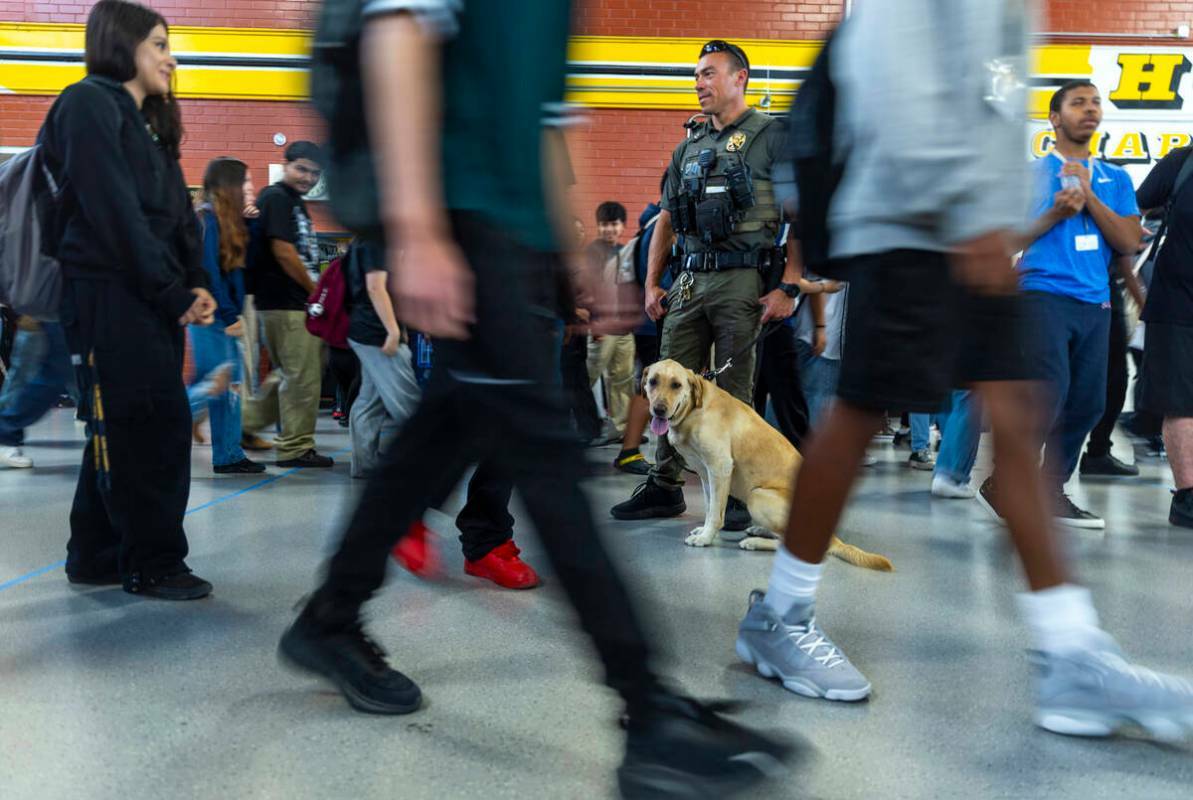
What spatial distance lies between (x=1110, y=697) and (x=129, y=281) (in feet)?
7.45

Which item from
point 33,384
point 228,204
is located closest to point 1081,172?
point 228,204

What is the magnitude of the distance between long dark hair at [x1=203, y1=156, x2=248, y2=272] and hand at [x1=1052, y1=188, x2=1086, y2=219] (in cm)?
362

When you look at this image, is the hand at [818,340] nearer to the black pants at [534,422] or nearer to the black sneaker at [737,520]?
the black sneaker at [737,520]

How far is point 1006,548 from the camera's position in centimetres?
319

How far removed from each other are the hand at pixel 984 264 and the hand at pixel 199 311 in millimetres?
1791

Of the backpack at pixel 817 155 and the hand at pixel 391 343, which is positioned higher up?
the backpack at pixel 817 155

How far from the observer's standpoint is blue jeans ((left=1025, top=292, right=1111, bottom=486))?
3.29 m

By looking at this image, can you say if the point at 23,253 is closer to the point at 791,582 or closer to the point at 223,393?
the point at 223,393

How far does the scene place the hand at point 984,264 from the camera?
154 cm

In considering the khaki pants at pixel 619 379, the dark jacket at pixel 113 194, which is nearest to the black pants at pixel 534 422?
the dark jacket at pixel 113 194

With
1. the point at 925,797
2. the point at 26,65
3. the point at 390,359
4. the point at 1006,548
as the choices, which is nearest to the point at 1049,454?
the point at 1006,548

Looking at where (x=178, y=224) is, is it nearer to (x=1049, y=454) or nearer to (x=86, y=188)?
(x=86, y=188)

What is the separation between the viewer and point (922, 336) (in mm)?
1563

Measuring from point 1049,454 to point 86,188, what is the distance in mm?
3205
